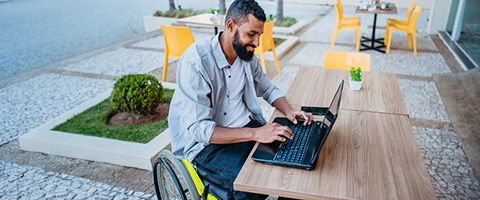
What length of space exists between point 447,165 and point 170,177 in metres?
2.10

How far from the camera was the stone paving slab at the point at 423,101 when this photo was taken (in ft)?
11.5

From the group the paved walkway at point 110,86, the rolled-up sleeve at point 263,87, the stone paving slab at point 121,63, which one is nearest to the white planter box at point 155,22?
the paved walkway at point 110,86

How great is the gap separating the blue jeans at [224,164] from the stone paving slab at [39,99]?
2.44 metres

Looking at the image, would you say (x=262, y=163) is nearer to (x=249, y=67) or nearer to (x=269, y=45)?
(x=249, y=67)

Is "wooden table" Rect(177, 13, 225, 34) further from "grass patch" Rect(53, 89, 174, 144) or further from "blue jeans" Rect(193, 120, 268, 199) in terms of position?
"blue jeans" Rect(193, 120, 268, 199)

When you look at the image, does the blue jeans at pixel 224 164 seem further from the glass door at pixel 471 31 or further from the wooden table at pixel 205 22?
the glass door at pixel 471 31

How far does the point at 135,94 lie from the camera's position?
3008 mm

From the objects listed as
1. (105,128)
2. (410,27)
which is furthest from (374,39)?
(105,128)

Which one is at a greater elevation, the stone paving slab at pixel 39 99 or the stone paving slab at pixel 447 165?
the stone paving slab at pixel 39 99

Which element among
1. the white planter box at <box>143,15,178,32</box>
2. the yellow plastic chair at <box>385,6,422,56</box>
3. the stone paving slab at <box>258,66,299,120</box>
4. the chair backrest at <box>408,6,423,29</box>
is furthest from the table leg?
the white planter box at <box>143,15,178,32</box>

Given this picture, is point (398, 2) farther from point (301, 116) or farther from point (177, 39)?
point (301, 116)

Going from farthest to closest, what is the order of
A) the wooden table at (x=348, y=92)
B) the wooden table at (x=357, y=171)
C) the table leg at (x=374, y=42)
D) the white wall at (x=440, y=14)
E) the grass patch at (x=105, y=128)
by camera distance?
the white wall at (x=440, y=14) → the table leg at (x=374, y=42) → the grass patch at (x=105, y=128) → the wooden table at (x=348, y=92) → the wooden table at (x=357, y=171)

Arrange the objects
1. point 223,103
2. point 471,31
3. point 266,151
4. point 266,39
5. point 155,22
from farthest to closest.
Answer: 1. point 155,22
2. point 471,31
3. point 266,39
4. point 223,103
5. point 266,151

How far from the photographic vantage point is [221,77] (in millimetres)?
1609
